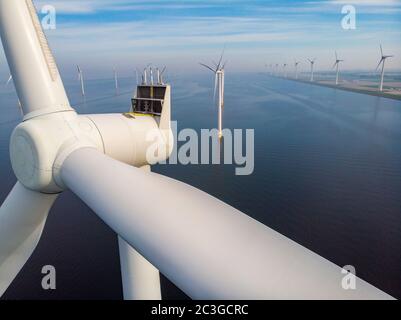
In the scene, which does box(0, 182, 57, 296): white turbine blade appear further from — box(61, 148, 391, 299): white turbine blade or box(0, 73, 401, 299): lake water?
box(0, 73, 401, 299): lake water

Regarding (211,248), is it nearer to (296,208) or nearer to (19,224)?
(19,224)

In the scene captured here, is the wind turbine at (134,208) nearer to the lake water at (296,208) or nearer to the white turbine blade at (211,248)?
the white turbine blade at (211,248)

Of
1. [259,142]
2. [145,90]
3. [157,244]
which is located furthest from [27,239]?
[259,142]

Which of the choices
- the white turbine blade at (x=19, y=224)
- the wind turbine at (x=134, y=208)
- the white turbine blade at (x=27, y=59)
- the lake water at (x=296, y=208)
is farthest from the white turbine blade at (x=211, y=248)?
the lake water at (x=296, y=208)

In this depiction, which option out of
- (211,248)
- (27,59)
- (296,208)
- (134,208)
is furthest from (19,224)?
(296,208)

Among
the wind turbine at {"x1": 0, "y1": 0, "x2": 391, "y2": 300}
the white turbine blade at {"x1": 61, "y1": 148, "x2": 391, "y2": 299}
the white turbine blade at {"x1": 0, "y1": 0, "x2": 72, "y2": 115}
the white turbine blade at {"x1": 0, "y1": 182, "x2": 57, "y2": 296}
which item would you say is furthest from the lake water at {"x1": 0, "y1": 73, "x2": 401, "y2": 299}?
the white turbine blade at {"x1": 61, "y1": 148, "x2": 391, "y2": 299}
